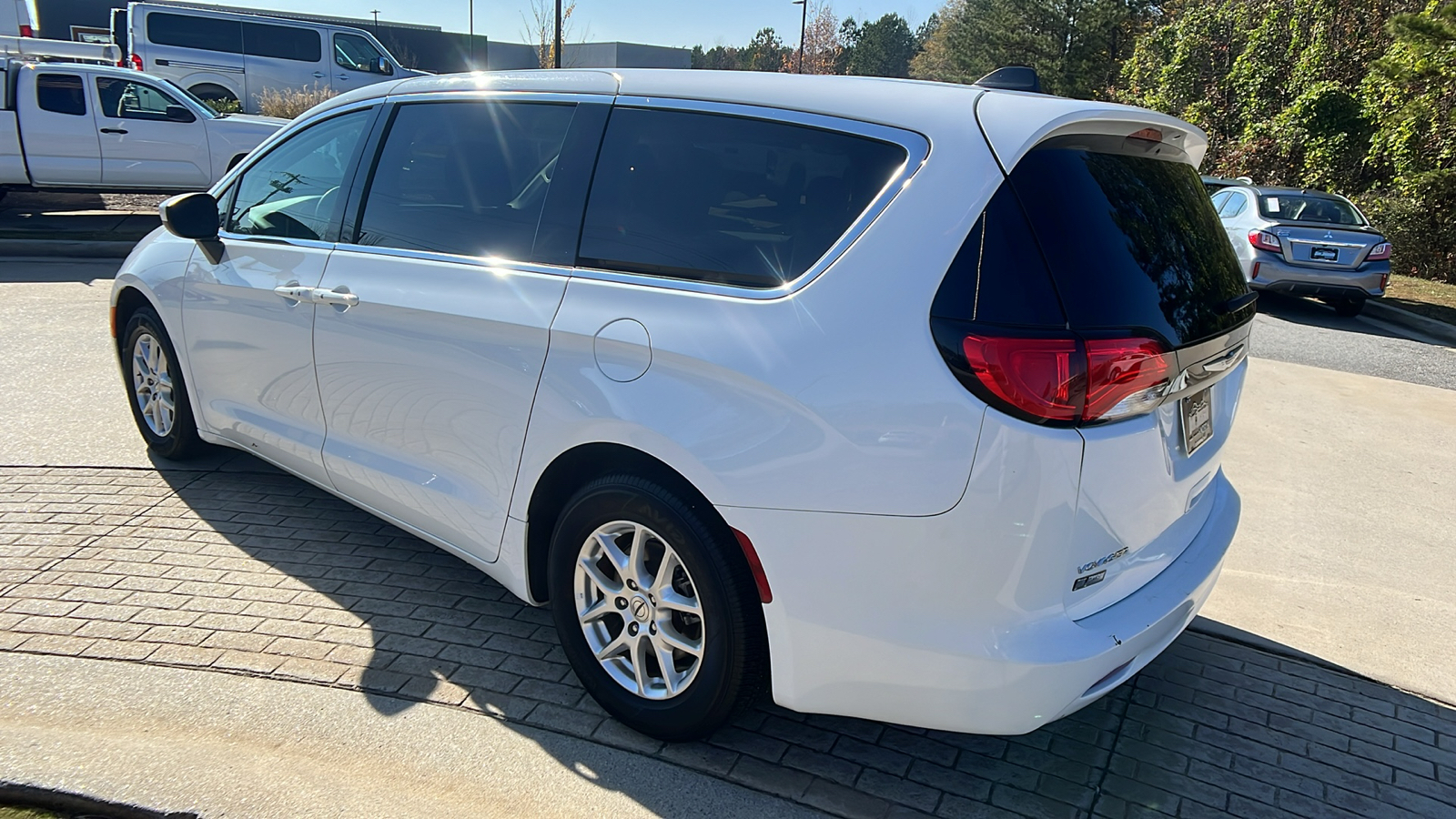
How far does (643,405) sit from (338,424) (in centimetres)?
164

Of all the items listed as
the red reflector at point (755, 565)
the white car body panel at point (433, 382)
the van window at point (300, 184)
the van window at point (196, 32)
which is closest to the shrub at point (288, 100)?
the van window at point (196, 32)

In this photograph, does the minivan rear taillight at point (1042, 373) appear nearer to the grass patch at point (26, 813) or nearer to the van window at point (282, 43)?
the grass patch at point (26, 813)

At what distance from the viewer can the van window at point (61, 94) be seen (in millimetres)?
12875

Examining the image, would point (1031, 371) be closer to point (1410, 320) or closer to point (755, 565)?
point (755, 565)

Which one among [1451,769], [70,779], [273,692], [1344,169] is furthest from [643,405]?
[1344,169]

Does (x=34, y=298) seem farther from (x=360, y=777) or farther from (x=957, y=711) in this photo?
(x=957, y=711)

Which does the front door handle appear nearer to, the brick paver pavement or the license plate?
the brick paver pavement

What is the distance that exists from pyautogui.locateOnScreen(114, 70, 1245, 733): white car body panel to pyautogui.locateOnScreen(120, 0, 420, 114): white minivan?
20840mm

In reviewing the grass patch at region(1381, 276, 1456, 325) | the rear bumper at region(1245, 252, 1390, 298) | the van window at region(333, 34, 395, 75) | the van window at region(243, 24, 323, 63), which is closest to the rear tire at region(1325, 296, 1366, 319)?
the rear bumper at region(1245, 252, 1390, 298)

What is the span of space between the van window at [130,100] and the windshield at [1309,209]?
14.2m

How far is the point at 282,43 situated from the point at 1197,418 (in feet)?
78.7

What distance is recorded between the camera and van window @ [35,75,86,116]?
42.2 feet

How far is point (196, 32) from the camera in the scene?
2203 centimetres

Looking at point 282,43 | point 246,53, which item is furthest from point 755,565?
point 246,53
